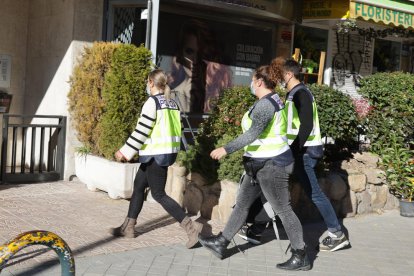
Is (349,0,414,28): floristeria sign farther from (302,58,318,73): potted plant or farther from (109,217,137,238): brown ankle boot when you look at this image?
(109,217,137,238): brown ankle boot

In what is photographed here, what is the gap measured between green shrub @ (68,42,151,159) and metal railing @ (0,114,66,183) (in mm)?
518

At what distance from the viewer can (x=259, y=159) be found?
227 inches

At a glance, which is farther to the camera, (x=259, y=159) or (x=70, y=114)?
(x=70, y=114)

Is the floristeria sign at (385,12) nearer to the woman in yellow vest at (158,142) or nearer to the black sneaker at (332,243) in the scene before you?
the black sneaker at (332,243)

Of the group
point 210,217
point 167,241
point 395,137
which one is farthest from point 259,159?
point 395,137

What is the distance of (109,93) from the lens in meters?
8.43

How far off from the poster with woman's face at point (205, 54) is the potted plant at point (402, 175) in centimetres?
297

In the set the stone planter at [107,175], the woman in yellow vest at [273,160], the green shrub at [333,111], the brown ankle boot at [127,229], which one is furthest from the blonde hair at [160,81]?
the green shrub at [333,111]

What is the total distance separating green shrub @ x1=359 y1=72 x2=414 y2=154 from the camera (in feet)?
30.6

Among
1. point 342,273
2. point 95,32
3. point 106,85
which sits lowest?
point 342,273

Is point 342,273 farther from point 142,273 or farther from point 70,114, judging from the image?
point 70,114

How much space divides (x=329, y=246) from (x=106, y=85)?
3.75 m

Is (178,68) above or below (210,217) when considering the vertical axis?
above

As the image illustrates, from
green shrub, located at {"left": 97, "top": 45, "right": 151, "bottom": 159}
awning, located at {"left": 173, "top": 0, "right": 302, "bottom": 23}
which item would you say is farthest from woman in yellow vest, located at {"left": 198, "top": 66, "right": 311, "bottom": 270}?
awning, located at {"left": 173, "top": 0, "right": 302, "bottom": 23}
